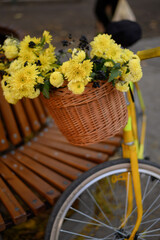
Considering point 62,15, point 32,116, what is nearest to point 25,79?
A: point 32,116

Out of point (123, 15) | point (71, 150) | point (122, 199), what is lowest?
point (122, 199)

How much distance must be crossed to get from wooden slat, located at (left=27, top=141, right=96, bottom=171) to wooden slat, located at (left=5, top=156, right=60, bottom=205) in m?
0.21

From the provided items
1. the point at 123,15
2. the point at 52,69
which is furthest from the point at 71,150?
the point at 123,15

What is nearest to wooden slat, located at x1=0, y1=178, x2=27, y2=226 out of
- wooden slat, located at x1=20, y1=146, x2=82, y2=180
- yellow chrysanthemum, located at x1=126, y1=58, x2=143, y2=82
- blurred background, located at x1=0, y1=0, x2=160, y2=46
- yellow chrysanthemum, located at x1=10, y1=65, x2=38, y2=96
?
wooden slat, located at x1=20, y1=146, x2=82, y2=180

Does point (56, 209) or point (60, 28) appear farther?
point (60, 28)

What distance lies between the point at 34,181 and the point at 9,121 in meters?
0.55

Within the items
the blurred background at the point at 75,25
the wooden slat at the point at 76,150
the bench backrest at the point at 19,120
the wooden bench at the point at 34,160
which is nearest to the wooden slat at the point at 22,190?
the wooden bench at the point at 34,160

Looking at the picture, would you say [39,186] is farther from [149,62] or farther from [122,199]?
[149,62]

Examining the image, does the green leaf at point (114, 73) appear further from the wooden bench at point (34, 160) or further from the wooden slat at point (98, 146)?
the wooden slat at point (98, 146)

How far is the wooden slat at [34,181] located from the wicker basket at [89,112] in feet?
1.47

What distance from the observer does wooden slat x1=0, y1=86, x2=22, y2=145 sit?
210cm

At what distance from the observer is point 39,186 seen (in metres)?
1.77

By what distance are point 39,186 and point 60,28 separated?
660 cm

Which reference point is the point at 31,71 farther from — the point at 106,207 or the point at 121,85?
the point at 106,207
